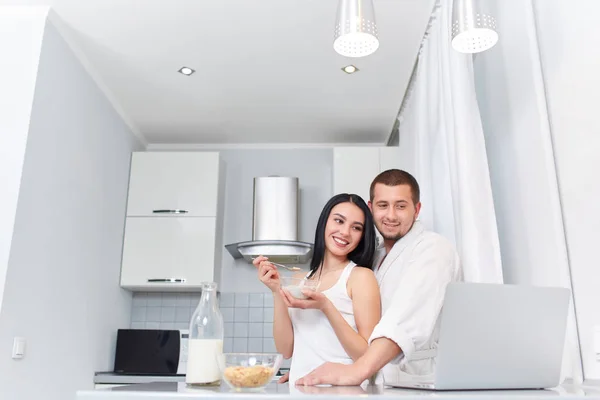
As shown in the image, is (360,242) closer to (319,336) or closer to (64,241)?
(319,336)

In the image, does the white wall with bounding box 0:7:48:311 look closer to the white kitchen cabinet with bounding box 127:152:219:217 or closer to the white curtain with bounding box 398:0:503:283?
the white kitchen cabinet with bounding box 127:152:219:217

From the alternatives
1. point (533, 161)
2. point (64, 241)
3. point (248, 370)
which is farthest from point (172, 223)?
point (248, 370)

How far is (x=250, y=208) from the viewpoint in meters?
4.36

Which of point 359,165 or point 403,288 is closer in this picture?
point 403,288

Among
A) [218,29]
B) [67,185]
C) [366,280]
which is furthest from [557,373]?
[67,185]

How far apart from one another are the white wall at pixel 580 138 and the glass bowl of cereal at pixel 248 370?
958 millimetres

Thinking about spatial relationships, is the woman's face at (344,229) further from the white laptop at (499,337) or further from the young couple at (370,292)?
the white laptop at (499,337)

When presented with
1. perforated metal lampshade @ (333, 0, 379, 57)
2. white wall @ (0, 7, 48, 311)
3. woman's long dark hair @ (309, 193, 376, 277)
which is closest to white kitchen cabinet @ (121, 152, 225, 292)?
white wall @ (0, 7, 48, 311)

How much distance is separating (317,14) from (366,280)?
1.64 m

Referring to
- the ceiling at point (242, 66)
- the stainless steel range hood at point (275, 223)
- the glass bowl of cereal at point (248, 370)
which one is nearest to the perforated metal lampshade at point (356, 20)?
the glass bowl of cereal at point (248, 370)

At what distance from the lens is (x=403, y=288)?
130 centimetres

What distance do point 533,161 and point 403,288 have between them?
0.83 m

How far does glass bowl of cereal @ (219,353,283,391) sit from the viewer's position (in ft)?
3.12

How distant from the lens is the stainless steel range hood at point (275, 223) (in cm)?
377
